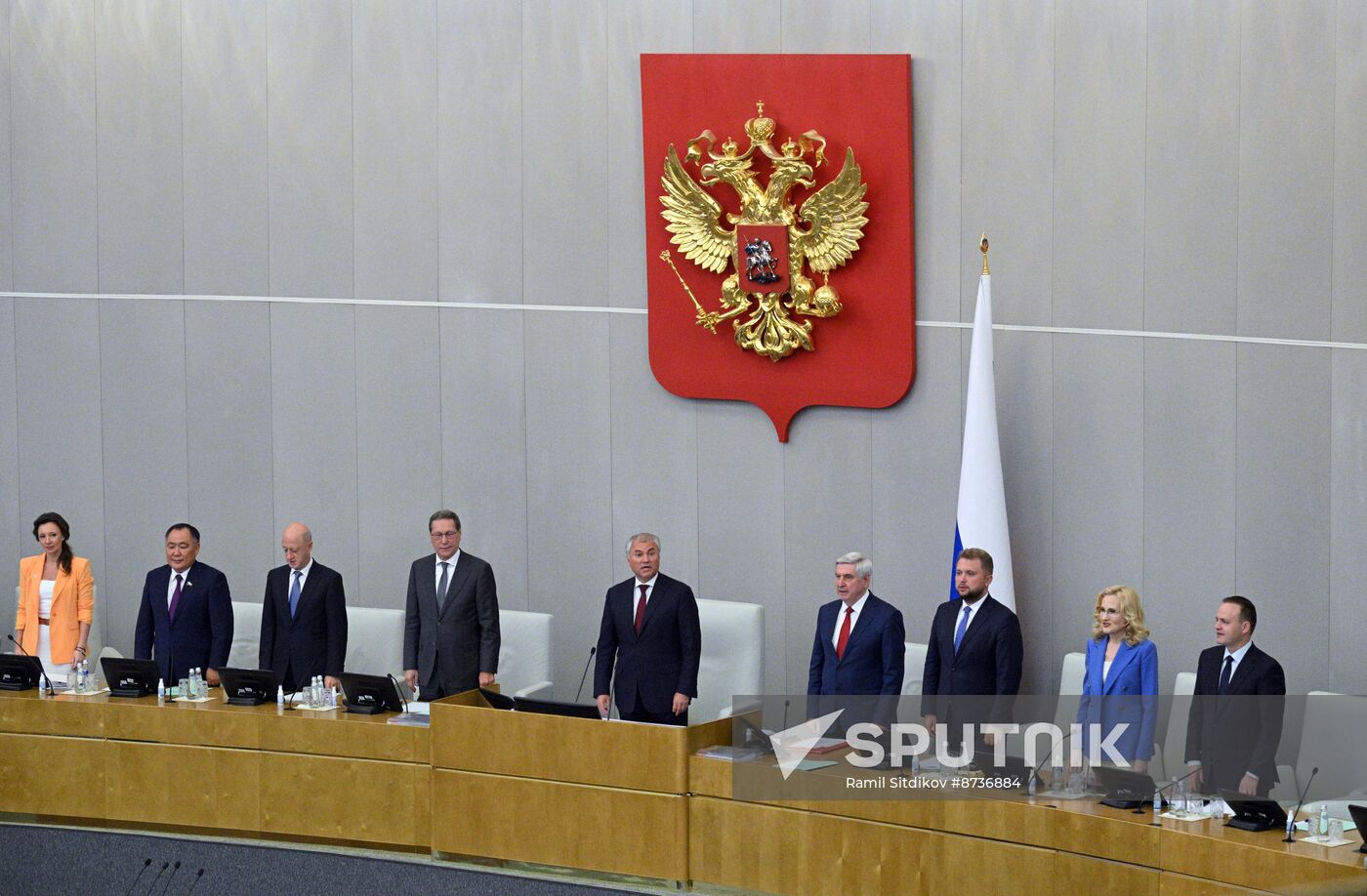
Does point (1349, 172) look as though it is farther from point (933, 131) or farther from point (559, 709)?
point (559, 709)

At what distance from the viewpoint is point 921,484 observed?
7.36 m

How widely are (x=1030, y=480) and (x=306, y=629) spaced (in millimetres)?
3028

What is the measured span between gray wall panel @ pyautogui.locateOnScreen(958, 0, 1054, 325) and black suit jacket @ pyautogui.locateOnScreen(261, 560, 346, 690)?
2898 millimetres

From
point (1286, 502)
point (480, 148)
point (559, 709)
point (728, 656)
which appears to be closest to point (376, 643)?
point (728, 656)

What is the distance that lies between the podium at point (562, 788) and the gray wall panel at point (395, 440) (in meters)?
2.23

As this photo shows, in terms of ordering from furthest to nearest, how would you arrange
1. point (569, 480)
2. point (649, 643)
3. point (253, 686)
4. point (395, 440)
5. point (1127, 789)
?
point (395, 440) < point (569, 480) < point (253, 686) < point (649, 643) < point (1127, 789)

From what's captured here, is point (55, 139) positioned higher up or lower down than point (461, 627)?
higher up

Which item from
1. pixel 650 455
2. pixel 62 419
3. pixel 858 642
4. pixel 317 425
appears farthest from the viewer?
pixel 62 419

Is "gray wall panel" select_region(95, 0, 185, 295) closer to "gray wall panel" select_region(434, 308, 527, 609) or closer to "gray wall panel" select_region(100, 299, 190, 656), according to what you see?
"gray wall panel" select_region(100, 299, 190, 656)

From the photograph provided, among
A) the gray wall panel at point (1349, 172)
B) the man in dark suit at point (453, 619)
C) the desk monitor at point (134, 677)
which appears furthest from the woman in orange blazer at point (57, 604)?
the gray wall panel at point (1349, 172)

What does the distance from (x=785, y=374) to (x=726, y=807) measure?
2.37 m

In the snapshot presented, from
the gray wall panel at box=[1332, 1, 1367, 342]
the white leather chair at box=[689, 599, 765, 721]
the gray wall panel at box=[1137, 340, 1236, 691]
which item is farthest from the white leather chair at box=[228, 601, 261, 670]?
the gray wall panel at box=[1332, 1, 1367, 342]

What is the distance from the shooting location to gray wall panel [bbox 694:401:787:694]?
25.4ft

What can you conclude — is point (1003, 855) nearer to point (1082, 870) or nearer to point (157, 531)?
point (1082, 870)
